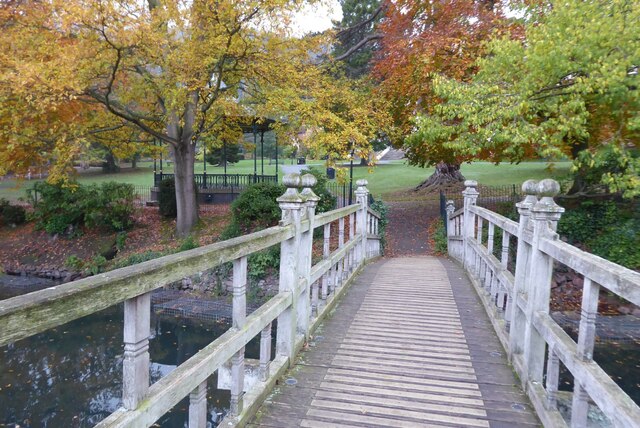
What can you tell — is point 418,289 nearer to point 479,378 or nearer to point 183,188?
point 479,378

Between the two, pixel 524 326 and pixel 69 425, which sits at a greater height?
pixel 524 326

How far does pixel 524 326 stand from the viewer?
3748 millimetres

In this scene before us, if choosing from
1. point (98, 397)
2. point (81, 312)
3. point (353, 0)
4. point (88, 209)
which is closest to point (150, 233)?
point (88, 209)

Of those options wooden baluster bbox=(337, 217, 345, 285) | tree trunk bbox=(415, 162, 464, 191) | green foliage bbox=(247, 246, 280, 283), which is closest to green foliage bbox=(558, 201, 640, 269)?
wooden baluster bbox=(337, 217, 345, 285)

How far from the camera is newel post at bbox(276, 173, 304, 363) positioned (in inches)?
147

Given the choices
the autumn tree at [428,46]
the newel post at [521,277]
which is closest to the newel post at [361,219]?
the autumn tree at [428,46]

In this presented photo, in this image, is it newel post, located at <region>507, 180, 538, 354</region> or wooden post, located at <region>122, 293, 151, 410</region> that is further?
newel post, located at <region>507, 180, 538, 354</region>

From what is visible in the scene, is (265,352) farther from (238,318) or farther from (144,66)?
(144,66)

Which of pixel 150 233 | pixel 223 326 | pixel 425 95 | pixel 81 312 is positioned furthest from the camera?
pixel 150 233

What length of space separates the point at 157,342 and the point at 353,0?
2275 centimetres

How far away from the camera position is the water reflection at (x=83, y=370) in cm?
654

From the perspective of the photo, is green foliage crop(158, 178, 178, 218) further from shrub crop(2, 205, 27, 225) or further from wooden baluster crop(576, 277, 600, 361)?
wooden baluster crop(576, 277, 600, 361)

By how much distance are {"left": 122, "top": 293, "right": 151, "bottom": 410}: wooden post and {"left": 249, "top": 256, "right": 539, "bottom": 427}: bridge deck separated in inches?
53.1

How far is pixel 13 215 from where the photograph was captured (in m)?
18.7
